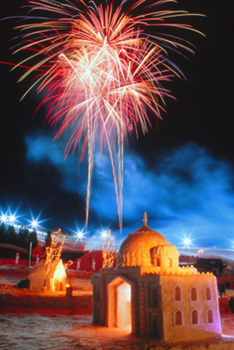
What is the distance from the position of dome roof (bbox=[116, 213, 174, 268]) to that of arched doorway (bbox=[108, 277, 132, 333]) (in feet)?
3.95

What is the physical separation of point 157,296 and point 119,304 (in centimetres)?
399

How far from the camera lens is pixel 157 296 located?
13141mm

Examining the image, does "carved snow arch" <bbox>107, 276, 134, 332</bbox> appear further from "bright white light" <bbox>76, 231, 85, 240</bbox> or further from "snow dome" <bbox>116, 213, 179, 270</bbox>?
"bright white light" <bbox>76, 231, 85, 240</bbox>

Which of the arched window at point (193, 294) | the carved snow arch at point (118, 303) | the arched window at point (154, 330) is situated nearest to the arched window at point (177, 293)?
the arched window at point (193, 294)

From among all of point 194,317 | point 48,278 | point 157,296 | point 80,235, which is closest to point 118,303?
point 157,296

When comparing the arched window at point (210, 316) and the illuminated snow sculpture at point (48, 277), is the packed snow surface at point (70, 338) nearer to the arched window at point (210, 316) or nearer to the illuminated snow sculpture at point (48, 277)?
the arched window at point (210, 316)

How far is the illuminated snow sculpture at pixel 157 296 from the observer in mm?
12750

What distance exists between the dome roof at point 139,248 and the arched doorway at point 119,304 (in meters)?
1.20

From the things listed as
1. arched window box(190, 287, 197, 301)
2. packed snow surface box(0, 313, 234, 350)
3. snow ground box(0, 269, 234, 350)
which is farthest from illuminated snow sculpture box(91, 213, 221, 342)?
packed snow surface box(0, 313, 234, 350)

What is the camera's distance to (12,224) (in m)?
58.7

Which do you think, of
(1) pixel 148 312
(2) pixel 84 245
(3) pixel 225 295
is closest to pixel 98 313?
(1) pixel 148 312

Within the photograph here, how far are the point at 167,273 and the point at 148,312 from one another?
2.14 meters

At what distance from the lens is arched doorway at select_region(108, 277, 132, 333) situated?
51.8 ft

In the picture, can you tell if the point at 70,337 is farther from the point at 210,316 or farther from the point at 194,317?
the point at 210,316
